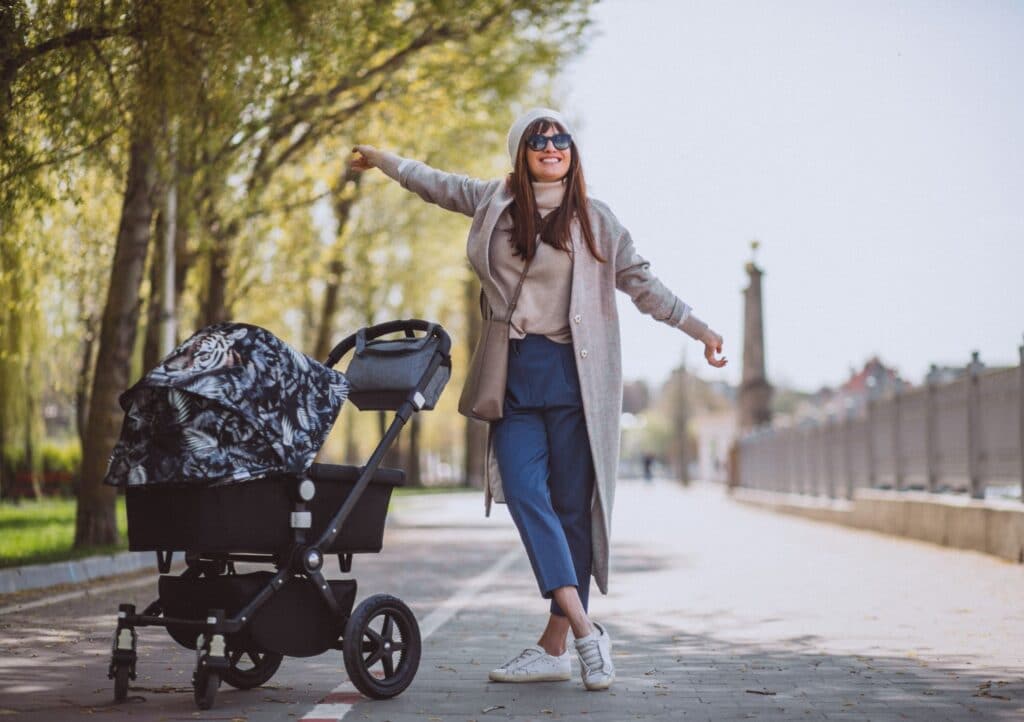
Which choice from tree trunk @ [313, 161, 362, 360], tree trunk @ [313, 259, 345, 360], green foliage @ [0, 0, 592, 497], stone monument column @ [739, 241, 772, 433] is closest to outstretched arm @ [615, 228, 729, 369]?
green foliage @ [0, 0, 592, 497]

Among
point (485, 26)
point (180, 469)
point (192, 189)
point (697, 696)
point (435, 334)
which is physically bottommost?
point (697, 696)

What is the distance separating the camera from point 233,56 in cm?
1362

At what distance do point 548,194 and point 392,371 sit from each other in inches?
37.4

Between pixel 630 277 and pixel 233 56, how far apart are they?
25.4ft

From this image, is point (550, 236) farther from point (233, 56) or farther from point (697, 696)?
point (233, 56)

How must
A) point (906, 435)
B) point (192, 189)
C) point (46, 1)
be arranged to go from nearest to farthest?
point (46, 1), point (192, 189), point (906, 435)

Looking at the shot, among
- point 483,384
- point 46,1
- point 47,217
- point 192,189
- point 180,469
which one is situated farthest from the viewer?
point 47,217

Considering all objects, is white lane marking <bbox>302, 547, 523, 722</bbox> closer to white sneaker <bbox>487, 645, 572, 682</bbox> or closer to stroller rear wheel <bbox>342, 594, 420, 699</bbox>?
stroller rear wheel <bbox>342, 594, 420, 699</bbox>

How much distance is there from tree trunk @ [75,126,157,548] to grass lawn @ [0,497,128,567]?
355 millimetres

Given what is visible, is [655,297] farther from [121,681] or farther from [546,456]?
[121,681]

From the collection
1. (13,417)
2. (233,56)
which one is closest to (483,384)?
(233,56)

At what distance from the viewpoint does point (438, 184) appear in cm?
664

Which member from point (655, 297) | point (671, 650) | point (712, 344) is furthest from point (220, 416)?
point (671, 650)

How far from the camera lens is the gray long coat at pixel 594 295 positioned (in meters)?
6.43
